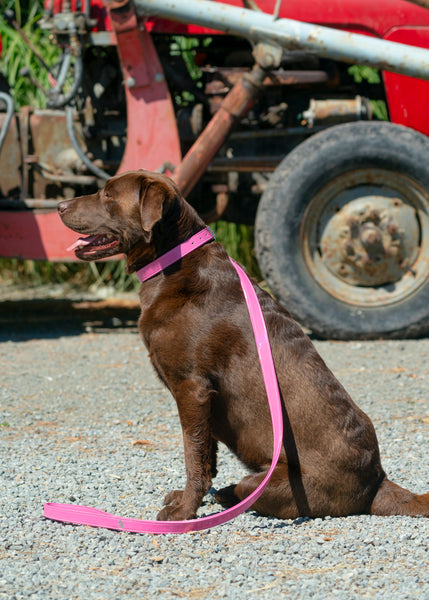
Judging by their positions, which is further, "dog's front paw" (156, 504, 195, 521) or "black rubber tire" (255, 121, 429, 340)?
"black rubber tire" (255, 121, 429, 340)

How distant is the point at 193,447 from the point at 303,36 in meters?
3.38

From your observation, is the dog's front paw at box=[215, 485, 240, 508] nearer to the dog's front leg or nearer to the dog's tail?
the dog's front leg

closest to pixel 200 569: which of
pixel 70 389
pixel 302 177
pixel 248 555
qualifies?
pixel 248 555

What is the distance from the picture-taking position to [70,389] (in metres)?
4.84

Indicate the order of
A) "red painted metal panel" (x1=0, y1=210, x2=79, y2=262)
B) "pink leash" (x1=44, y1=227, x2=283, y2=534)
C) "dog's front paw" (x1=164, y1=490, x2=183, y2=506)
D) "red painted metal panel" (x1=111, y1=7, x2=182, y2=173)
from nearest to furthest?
"pink leash" (x1=44, y1=227, x2=283, y2=534) → "dog's front paw" (x1=164, y1=490, x2=183, y2=506) → "red painted metal panel" (x1=111, y1=7, x2=182, y2=173) → "red painted metal panel" (x1=0, y1=210, x2=79, y2=262)

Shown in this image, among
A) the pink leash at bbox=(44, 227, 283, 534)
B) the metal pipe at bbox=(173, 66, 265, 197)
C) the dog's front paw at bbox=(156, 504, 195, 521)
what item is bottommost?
the dog's front paw at bbox=(156, 504, 195, 521)

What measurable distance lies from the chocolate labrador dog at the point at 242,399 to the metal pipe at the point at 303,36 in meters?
2.77

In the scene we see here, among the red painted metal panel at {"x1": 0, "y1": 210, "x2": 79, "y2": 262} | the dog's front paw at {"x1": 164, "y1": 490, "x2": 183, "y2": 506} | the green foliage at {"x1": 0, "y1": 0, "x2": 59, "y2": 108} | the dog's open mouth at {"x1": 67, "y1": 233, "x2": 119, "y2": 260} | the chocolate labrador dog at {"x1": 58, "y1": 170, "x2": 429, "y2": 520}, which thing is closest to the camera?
the chocolate labrador dog at {"x1": 58, "y1": 170, "x2": 429, "y2": 520}

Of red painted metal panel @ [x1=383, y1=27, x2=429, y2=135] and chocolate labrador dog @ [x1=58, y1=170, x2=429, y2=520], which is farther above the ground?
red painted metal panel @ [x1=383, y1=27, x2=429, y2=135]

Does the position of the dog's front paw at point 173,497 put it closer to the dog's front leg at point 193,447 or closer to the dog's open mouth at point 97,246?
the dog's front leg at point 193,447

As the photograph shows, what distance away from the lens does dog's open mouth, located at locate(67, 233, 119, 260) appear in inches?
121

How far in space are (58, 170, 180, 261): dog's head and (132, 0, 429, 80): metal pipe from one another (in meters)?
2.67

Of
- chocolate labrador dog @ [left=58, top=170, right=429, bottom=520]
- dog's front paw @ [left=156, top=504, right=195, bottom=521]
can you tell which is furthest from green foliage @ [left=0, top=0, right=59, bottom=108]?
dog's front paw @ [left=156, top=504, right=195, bottom=521]

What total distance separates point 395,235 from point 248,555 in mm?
3765
